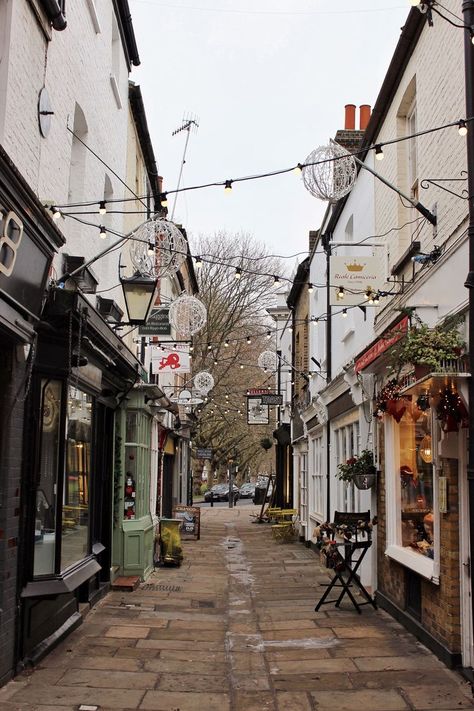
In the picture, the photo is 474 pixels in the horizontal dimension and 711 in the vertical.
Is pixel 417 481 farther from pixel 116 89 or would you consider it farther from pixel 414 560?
pixel 116 89

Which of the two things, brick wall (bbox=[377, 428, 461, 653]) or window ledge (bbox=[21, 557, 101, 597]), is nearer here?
window ledge (bbox=[21, 557, 101, 597])

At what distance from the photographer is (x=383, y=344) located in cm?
816

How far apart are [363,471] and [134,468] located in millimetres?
4184

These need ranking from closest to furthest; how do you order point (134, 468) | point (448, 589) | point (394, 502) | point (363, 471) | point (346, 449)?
point (448, 589), point (394, 502), point (363, 471), point (134, 468), point (346, 449)

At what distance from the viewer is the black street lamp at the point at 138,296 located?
9586 mm

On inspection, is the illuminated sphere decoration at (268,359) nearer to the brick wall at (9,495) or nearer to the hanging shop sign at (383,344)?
the hanging shop sign at (383,344)

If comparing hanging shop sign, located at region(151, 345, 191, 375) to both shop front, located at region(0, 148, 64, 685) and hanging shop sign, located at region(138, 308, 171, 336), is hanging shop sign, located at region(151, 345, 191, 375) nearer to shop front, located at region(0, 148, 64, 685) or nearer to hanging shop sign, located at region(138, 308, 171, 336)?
hanging shop sign, located at region(138, 308, 171, 336)

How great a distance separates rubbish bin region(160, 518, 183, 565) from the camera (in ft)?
45.2

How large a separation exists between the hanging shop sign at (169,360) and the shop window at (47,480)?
8.74m

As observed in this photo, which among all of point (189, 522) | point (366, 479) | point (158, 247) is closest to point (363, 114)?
point (158, 247)

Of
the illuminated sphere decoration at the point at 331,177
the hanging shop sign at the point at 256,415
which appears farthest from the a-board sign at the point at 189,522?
the illuminated sphere decoration at the point at 331,177

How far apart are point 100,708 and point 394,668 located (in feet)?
9.23

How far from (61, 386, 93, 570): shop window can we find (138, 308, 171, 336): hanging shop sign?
12.7 feet

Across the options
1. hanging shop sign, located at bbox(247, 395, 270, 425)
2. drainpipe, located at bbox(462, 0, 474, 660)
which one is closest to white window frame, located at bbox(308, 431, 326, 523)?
hanging shop sign, located at bbox(247, 395, 270, 425)
